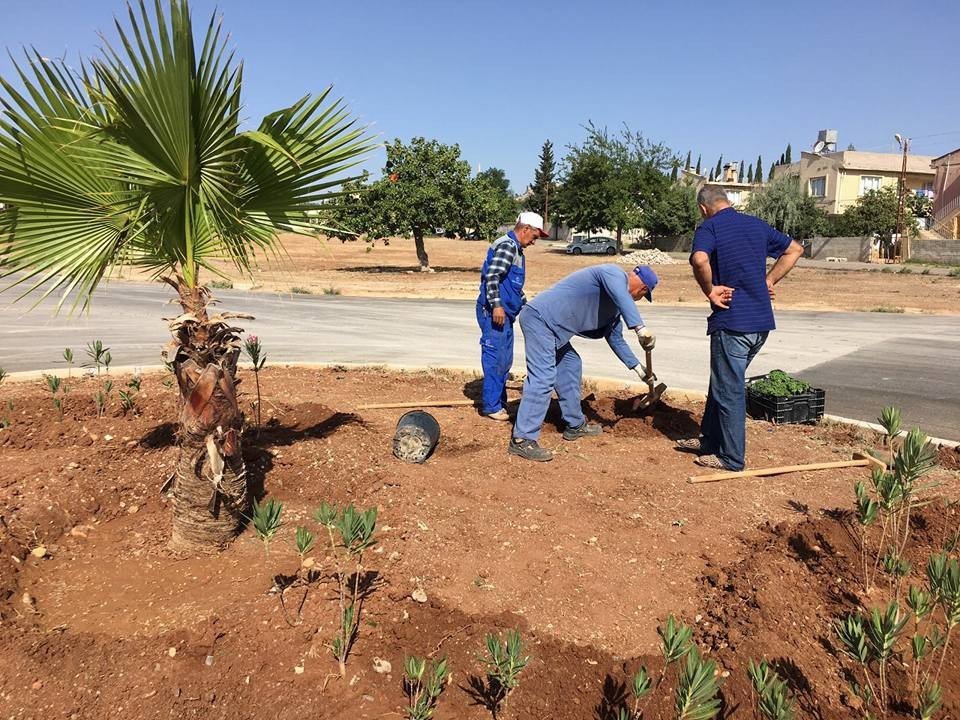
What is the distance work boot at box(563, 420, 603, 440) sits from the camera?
5168 mm

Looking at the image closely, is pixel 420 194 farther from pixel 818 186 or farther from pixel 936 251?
pixel 818 186

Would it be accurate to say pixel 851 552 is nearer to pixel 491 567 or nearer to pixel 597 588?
pixel 597 588

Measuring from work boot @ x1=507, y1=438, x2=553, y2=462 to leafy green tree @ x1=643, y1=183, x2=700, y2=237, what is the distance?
45.5 m

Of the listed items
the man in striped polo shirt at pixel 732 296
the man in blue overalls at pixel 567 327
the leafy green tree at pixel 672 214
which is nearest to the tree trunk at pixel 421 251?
the leafy green tree at pixel 672 214

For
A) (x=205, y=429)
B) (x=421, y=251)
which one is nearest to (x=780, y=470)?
(x=205, y=429)

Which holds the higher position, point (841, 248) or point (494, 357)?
point (841, 248)

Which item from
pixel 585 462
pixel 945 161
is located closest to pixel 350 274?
pixel 585 462

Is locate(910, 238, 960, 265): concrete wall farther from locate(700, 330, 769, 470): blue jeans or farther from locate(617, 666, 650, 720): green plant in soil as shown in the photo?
locate(617, 666, 650, 720): green plant in soil

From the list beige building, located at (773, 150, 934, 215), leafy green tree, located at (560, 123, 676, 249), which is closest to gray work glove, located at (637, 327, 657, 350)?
leafy green tree, located at (560, 123, 676, 249)

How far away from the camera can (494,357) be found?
541 centimetres

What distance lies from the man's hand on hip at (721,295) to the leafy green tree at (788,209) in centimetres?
5002

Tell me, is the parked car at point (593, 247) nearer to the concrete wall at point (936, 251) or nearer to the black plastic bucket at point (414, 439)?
the concrete wall at point (936, 251)

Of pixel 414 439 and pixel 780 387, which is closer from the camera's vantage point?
pixel 414 439

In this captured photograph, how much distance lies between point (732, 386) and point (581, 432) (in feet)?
4.14
